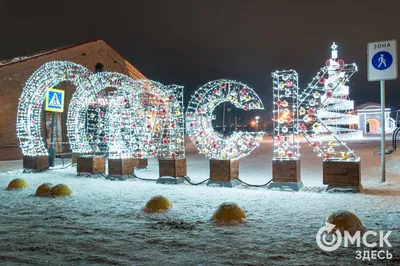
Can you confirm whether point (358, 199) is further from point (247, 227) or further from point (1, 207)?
point (1, 207)

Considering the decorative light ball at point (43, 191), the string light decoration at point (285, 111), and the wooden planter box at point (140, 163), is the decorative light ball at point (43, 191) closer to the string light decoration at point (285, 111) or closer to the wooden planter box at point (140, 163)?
the string light decoration at point (285, 111)

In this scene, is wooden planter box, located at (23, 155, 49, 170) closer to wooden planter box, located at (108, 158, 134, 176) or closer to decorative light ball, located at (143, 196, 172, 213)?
wooden planter box, located at (108, 158, 134, 176)

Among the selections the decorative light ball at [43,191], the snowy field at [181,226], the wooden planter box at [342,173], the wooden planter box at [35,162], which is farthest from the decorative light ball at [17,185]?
the wooden planter box at [342,173]

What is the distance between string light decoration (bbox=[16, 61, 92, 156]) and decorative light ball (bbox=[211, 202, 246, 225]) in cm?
1140

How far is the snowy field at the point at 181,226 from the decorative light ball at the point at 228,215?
164 mm

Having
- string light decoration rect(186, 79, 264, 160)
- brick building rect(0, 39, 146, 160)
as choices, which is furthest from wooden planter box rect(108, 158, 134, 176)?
brick building rect(0, 39, 146, 160)

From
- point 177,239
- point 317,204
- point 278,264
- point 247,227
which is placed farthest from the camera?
point 317,204

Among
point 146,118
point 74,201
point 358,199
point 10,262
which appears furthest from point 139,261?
point 146,118

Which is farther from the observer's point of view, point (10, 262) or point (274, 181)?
point (274, 181)

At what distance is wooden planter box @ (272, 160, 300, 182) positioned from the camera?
11195mm

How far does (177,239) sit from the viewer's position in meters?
6.27

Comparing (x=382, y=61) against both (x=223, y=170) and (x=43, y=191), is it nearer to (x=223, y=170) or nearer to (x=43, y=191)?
(x=223, y=170)

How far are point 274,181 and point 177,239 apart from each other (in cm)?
574

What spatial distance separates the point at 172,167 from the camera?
13.0 metres
